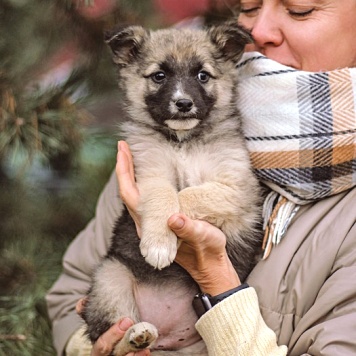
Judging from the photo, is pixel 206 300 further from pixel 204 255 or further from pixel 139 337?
pixel 139 337

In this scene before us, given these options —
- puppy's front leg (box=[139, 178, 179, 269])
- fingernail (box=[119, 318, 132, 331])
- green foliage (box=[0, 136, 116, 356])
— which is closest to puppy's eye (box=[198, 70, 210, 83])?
puppy's front leg (box=[139, 178, 179, 269])

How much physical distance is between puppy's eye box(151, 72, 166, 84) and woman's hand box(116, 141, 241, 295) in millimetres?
557

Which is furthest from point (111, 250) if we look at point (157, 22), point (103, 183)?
point (157, 22)

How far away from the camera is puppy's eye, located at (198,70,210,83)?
10.4 feet

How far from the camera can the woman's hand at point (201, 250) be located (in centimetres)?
253

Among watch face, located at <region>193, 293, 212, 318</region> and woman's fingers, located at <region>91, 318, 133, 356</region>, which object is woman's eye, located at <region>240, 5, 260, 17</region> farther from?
woman's fingers, located at <region>91, 318, 133, 356</region>

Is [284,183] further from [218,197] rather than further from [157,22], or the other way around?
[157,22]

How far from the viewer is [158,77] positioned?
3.17 metres

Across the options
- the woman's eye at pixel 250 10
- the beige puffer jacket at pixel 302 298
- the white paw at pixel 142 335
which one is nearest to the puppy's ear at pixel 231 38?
the woman's eye at pixel 250 10

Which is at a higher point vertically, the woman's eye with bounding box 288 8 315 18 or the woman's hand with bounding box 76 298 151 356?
the woman's eye with bounding box 288 8 315 18

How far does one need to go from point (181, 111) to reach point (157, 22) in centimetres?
97

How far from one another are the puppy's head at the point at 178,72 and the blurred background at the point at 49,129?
281mm

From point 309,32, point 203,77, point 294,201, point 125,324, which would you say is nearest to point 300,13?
point 309,32

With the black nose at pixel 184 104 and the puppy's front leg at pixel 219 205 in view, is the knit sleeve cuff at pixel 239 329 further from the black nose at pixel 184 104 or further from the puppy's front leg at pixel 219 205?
the black nose at pixel 184 104
